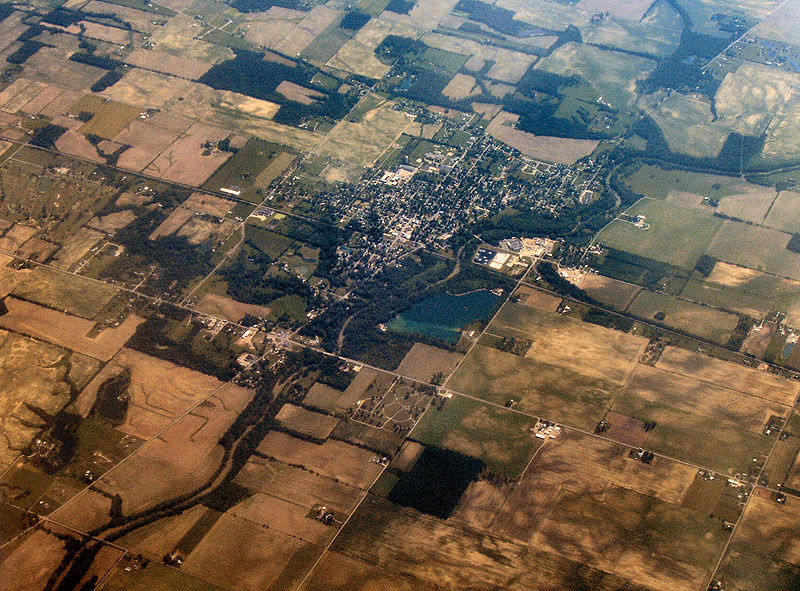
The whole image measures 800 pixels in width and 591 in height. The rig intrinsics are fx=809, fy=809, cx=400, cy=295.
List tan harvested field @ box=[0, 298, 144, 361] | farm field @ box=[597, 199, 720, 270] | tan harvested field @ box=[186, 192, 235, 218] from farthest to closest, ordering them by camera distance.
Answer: tan harvested field @ box=[186, 192, 235, 218] < farm field @ box=[597, 199, 720, 270] < tan harvested field @ box=[0, 298, 144, 361]

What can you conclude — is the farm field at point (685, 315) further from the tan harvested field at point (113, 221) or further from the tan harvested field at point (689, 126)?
the tan harvested field at point (113, 221)

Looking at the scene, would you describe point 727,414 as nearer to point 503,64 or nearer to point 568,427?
point 568,427

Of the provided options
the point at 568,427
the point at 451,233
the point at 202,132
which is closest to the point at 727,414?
the point at 568,427

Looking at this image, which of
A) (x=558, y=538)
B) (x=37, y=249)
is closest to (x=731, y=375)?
(x=558, y=538)

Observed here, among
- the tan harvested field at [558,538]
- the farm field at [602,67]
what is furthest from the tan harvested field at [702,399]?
the farm field at [602,67]

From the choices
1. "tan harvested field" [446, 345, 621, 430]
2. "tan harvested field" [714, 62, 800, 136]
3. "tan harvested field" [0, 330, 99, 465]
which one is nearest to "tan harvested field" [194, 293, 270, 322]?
"tan harvested field" [0, 330, 99, 465]

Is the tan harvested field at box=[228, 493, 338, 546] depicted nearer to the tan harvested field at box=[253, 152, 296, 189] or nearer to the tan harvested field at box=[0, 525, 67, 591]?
the tan harvested field at box=[0, 525, 67, 591]
